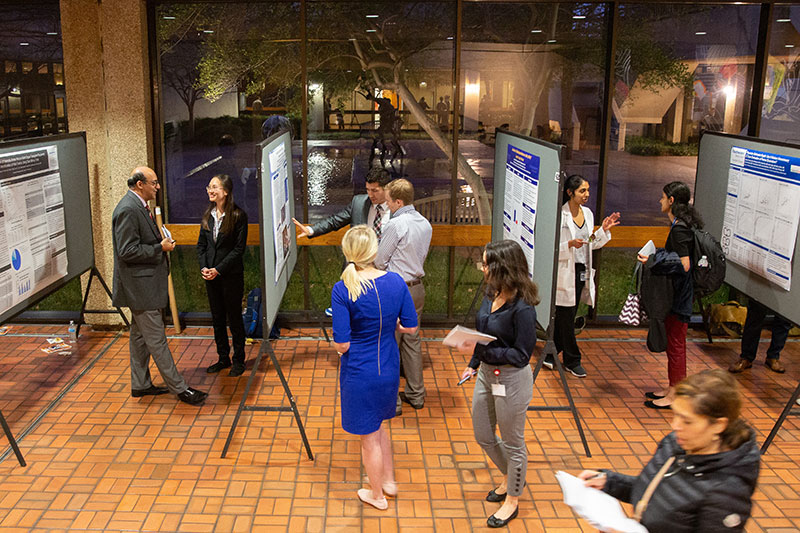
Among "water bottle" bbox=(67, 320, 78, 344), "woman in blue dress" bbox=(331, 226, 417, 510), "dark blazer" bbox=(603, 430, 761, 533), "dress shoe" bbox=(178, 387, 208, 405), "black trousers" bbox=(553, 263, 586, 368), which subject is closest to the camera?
"dark blazer" bbox=(603, 430, 761, 533)

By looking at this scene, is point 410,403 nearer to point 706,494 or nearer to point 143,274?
point 143,274

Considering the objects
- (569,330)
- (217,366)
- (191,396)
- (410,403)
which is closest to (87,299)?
(217,366)

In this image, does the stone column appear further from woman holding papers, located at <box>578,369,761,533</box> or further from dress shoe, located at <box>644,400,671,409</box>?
woman holding papers, located at <box>578,369,761,533</box>

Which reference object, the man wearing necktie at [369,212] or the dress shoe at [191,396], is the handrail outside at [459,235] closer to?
the man wearing necktie at [369,212]

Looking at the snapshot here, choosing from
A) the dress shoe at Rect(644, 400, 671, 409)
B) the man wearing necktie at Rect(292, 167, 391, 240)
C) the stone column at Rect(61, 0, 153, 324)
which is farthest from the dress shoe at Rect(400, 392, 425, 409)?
the stone column at Rect(61, 0, 153, 324)

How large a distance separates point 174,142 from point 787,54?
6434 millimetres

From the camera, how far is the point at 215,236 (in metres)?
6.40

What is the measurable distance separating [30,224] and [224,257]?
5.04ft

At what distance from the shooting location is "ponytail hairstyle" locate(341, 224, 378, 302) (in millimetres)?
4230

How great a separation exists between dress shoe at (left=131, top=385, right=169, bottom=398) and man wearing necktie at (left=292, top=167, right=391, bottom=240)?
182 cm

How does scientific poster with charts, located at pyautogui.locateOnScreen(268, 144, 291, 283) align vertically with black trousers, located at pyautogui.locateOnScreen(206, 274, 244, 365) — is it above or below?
above

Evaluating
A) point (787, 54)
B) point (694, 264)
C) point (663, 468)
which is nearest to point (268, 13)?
point (694, 264)

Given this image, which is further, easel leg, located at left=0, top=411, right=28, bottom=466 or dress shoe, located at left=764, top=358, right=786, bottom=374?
dress shoe, located at left=764, top=358, right=786, bottom=374

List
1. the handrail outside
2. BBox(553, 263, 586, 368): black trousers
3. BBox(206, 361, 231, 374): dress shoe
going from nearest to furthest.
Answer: BBox(553, 263, 586, 368): black trousers < BBox(206, 361, 231, 374): dress shoe < the handrail outside
